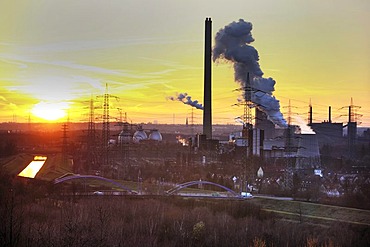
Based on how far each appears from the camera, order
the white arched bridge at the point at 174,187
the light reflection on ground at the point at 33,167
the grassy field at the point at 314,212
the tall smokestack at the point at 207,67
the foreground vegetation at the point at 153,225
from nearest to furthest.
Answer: the foreground vegetation at the point at 153,225
the grassy field at the point at 314,212
the white arched bridge at the point at 174,187
the light reflection on ground at the point at 33,167
the tall smokestack at the point at 207,67

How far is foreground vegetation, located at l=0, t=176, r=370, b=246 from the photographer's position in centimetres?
923

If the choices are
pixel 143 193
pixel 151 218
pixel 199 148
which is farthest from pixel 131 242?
pixel 199 148

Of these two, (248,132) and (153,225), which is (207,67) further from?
(153,225)

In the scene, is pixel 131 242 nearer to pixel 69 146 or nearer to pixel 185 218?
pixel 185 218

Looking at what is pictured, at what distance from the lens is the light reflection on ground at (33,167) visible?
66.2ft

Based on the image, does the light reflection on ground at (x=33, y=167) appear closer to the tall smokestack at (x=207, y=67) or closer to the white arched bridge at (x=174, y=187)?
the white arched bridge at (x=174, y=187)

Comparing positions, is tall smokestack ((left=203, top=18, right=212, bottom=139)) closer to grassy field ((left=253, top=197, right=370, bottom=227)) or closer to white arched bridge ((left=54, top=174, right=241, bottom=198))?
white arched bridge ((left=54, top=174, right=241, bottom=198))

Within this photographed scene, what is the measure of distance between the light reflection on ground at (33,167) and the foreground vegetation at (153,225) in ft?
16.8

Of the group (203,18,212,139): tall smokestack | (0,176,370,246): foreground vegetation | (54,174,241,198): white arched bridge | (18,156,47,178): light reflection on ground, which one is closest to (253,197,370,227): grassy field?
(0,176,370,246): foreground vegetation

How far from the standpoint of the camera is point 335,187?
17594 mm

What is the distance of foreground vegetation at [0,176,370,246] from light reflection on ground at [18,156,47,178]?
5.11 m

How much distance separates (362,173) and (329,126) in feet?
34.0

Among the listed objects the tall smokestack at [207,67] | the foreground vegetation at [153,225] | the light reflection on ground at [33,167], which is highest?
the tall smokestack at [207,67]

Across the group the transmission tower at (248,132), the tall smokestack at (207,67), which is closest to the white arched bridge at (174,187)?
the transmission tower at (248,132)
